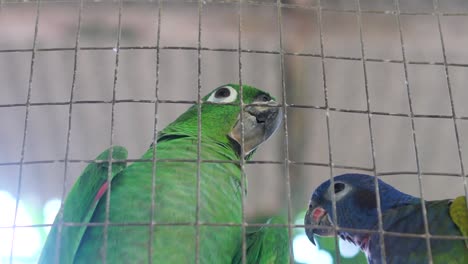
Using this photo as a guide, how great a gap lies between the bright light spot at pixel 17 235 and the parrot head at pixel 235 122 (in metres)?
0.72

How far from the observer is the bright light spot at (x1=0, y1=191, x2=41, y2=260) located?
197cm

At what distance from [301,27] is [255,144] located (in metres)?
0.91

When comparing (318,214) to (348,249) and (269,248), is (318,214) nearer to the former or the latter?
(348,249)

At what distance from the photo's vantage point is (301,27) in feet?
11.3

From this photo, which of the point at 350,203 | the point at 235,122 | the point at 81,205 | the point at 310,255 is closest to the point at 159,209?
the point at 81,205

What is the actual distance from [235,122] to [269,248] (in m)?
0.60

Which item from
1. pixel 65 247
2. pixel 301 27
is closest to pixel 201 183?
pixel 65 247

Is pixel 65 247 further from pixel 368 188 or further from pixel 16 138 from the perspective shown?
pixel 16 138

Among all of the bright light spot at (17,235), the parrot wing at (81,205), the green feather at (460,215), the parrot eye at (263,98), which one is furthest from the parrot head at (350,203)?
the bright light spot at (17,235)

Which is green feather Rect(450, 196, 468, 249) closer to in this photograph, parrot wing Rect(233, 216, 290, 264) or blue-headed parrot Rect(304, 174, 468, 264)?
blue-headed parrot Rect(304, 174, 468, 264)

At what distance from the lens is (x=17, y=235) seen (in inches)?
79.1

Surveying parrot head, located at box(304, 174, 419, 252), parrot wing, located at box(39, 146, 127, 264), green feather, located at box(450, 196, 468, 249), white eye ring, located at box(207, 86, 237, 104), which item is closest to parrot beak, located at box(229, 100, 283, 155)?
white eye ring, located at box(207, 86, 237, 104)

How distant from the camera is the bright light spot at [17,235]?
1.97 meters

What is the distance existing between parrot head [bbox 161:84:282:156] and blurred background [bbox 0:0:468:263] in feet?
0.85
